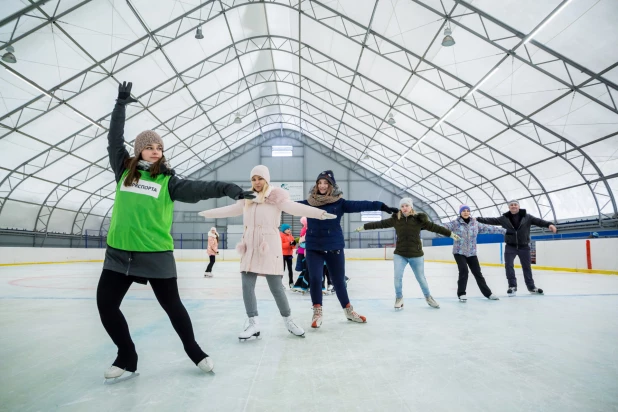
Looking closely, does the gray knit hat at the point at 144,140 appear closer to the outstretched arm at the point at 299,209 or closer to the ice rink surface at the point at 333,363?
the outstretched arm at the point at 299,209

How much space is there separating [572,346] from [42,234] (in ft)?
75.2

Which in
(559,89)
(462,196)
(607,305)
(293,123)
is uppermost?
(293,123)

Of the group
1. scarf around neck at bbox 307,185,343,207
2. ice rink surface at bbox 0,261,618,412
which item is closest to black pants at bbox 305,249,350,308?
ice rink surface at bbox 0,261,618,412

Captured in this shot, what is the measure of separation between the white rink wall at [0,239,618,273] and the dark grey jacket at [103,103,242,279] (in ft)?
36.5

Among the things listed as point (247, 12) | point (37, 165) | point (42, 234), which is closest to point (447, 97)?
point (247, 12)

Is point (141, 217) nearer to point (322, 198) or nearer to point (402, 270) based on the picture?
point (322, 198)

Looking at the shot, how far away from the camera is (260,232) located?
9.58 ft

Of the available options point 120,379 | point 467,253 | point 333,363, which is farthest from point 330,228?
point 467,253

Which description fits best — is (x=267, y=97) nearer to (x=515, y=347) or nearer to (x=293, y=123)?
(x=293, y=123)

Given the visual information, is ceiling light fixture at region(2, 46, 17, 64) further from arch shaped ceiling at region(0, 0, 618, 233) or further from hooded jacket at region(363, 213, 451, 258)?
hooded jacket at region(363, 213, 451, 258)

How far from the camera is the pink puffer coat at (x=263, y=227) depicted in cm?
288

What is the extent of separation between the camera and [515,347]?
265cm

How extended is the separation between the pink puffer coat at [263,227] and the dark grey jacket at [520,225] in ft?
14.3

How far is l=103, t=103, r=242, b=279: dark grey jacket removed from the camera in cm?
198
